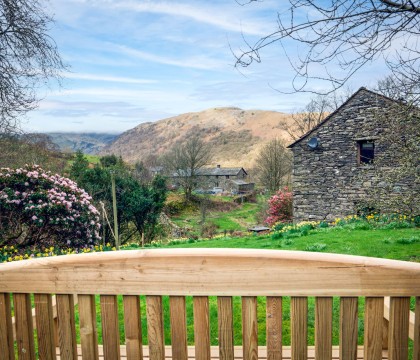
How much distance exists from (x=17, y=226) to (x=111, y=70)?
555cm

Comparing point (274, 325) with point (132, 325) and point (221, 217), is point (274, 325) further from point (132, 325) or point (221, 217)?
point (221, 217)

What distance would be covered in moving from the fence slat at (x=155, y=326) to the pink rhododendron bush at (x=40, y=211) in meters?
7.31

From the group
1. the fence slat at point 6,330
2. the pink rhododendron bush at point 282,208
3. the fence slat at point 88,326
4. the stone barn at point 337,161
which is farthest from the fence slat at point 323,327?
the pink rhododendron bush at point 282,208

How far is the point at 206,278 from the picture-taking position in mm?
1089

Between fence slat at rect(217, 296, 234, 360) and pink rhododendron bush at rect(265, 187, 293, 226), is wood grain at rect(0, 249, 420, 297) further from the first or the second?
pink rhododendron bush at rect(265, 187, 293, 226)

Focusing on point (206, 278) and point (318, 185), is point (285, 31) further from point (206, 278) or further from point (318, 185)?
point (318, 185)

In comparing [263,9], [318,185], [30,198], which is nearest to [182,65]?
[263,9]

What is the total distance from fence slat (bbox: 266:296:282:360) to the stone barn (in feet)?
39.2

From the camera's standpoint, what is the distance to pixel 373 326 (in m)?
1.08

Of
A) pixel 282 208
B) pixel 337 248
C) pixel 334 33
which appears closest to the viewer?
pixel 334 33

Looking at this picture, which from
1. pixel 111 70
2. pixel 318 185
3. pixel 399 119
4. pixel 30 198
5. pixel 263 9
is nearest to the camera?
pixel 263 9

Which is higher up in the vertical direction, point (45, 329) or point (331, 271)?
point (331, 271)

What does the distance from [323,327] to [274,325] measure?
16 cm

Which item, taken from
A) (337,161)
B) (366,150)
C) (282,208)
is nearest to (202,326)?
(337,161)
